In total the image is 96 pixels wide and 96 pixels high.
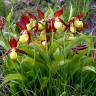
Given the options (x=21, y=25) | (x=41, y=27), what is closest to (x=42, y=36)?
(x=41, y=27)

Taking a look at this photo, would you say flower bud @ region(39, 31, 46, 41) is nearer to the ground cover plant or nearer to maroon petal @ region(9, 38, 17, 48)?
the ground cover plant

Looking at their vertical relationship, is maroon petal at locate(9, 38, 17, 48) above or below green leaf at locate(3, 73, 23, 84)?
above

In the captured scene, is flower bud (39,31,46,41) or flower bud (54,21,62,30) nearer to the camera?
flower bud (54,21,62,30)

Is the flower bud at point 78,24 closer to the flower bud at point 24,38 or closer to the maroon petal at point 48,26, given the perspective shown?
the maroon petal at point 48,26

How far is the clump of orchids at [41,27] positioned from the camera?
2961mm

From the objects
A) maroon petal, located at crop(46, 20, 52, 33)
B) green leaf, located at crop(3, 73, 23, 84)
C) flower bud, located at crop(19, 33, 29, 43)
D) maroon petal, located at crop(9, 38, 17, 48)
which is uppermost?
maroon petal, located at crop(46, 20, 52, 33)

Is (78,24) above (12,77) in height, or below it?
above

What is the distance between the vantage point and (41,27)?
9.96 feet

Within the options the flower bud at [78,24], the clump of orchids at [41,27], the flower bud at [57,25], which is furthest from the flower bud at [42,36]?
the flower bud at [78,24]

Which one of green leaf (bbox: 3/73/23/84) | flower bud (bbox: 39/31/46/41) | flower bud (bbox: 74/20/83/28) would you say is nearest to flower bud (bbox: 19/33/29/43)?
flower bud (bbox: 39/31/46/41)

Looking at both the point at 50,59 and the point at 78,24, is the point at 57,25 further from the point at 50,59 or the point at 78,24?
the point at 50,59

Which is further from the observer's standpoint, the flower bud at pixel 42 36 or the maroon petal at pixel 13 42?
the flower bud at pixel 42 36

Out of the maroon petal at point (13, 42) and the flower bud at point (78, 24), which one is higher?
the flower bud at point (78, 24)

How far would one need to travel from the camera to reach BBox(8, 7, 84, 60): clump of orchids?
2.96m
